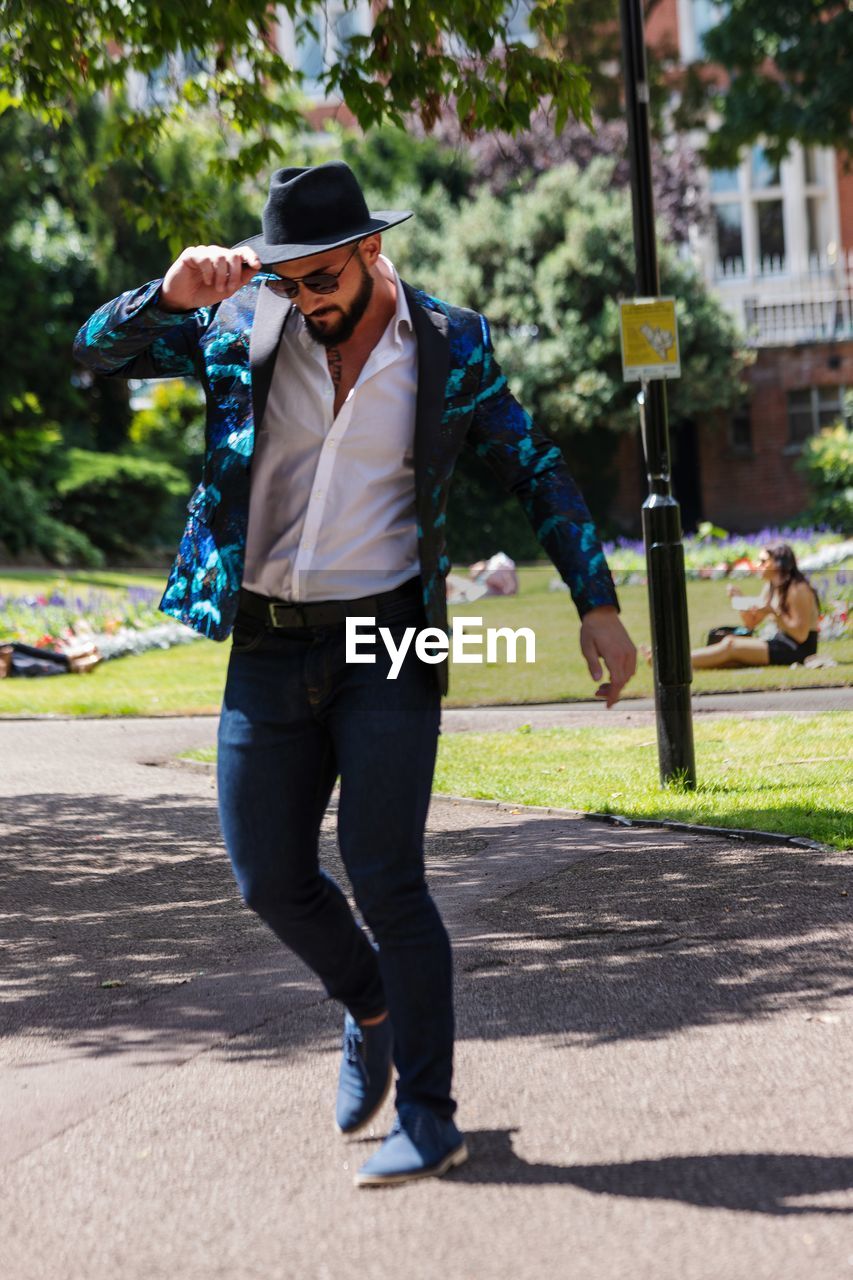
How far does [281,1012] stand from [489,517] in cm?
2785

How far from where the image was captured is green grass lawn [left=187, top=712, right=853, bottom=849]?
7.63 metres

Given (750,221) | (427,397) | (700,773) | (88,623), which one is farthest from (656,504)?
(750,221)

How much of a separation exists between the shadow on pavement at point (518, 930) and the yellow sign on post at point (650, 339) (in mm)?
2154

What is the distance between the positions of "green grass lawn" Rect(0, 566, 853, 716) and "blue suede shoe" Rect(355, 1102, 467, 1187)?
17.7 ft

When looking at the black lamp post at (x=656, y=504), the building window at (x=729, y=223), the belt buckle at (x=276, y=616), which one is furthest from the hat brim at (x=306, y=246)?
the building window at (x=729, y=223)

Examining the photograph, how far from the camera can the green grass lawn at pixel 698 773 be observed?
763 cm

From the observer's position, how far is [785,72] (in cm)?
2364

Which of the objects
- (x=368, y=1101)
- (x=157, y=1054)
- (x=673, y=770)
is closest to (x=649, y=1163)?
(x=368, y=1101)

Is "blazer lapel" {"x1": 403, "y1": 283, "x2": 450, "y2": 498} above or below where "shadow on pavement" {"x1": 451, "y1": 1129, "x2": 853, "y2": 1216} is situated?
above

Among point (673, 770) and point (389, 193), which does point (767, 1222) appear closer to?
point (673, 770)

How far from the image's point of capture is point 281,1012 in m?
4.80

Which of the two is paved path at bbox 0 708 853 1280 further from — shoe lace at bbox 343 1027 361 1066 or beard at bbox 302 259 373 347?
beard at bbox 302 259 373 347

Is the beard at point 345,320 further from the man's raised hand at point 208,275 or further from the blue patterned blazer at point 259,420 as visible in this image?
the man's raised hand at point 208,275

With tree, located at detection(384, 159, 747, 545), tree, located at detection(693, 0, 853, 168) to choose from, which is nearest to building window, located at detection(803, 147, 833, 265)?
tree, located at detection(384, 159, 747, 545)
